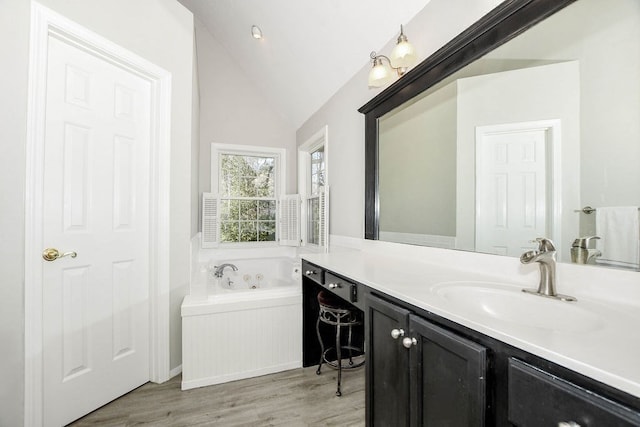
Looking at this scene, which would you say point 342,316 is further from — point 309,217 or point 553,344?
point 309,217

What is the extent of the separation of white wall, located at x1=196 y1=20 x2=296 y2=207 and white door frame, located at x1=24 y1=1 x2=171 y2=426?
67.6 inches

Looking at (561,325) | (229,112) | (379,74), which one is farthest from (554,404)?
(229,112)

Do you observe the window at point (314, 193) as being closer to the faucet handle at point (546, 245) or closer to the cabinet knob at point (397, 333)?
the cabinet knob at point (397, 333)

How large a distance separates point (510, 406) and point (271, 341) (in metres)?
1.79

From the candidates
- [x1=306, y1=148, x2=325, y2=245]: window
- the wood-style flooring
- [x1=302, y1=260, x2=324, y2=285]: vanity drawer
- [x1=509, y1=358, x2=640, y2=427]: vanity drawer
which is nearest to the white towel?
[x1=509, y1=358, x2=640, y2=427]: vanity drawer

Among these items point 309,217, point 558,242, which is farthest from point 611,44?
point 309,217

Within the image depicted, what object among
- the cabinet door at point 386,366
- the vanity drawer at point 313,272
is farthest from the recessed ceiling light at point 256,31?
the cabinet door at point 386,366

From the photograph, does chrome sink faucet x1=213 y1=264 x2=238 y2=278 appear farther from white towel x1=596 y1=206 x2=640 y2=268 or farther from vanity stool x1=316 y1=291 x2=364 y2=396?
white towel x1=596 y1=206 x2=640 y2=268

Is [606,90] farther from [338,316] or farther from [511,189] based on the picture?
[338,316]

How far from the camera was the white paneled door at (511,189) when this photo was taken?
1.19 meters

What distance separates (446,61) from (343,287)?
131 cm

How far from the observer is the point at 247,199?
412cm

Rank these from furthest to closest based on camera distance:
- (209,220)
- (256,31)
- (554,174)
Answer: (209,220) < (256,31) < (554,174)

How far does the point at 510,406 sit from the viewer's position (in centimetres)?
69
